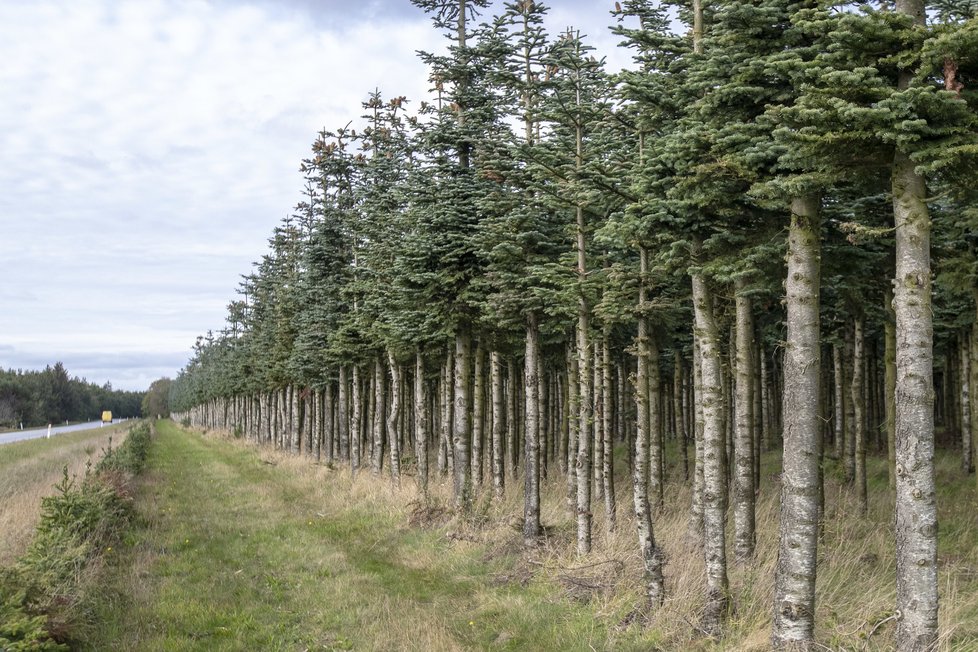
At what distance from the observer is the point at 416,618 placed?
31.1 feet

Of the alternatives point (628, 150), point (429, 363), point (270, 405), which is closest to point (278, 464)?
point (429, 363)

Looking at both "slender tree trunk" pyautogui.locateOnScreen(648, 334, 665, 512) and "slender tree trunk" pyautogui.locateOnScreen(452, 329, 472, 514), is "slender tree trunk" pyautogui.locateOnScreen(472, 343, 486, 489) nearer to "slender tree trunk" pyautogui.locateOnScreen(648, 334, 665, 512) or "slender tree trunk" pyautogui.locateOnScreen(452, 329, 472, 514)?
"slender tree trunk" pyautogui.locateOnScreen(452, 329, 472, 514)

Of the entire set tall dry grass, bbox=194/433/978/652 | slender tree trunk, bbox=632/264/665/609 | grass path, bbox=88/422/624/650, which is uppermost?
slender tree trunk, bbox=632/264/665/609

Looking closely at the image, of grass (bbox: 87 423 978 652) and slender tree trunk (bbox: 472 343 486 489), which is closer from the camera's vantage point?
grass (bbox: 87 423 978 652)

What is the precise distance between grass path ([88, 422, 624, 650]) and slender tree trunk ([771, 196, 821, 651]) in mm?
2118

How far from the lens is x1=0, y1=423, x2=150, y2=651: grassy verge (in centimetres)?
724

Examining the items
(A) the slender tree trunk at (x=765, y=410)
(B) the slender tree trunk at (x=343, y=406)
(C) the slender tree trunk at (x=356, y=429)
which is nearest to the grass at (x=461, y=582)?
(A) the slender tree trunk at (x=765, y=410)

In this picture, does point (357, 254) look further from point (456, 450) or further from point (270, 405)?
point (270, 405)

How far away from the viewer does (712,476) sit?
883cm

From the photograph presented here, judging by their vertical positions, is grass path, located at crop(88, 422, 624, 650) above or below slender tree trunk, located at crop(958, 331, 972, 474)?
below

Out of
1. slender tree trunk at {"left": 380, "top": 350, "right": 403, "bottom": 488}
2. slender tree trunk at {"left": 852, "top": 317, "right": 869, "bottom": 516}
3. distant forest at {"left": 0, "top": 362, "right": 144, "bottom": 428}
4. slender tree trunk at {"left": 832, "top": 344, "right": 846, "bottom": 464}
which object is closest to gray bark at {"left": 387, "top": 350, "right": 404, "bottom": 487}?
slender tree trunk at {"left": 380, "top": 350, "right": 403, "bottom": 488}

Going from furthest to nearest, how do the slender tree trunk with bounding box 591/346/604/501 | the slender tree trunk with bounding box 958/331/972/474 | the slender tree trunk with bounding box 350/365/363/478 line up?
the slender tree trunk with bounding box 350/365/363/478, the slender tree trunk with bounding box 958/331/972/474, the slender tree trunk with bounding box 591/346/604/501

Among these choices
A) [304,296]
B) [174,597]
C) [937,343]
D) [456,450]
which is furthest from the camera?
[304,296]

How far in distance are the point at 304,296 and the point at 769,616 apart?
89.3 ft
